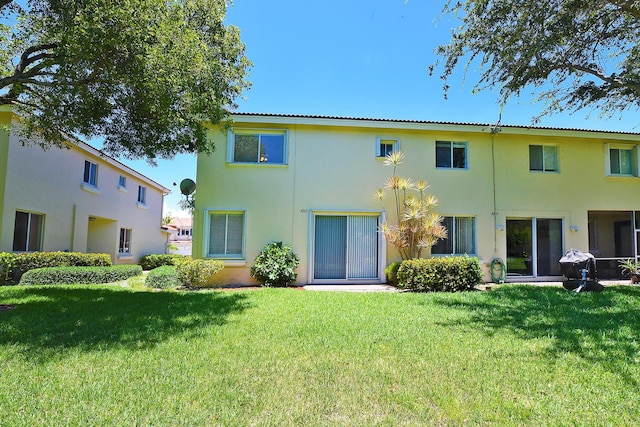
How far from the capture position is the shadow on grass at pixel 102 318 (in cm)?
538

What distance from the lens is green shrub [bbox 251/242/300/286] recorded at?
11.8m

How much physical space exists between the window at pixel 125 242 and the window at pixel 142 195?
2537 mm

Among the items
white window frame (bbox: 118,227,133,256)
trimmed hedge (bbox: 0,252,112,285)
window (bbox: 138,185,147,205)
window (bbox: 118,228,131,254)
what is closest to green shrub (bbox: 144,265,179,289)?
trimmed hedge (bbox: 0,252,112,285)

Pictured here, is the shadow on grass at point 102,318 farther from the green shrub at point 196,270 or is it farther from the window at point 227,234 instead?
the window at point 227,234

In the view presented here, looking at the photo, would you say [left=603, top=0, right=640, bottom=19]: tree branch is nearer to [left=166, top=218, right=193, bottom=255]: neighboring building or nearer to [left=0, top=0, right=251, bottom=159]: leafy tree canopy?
[left=0, top=0, right=251, bottom=159]: leafy tree canopy

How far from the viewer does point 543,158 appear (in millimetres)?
14086

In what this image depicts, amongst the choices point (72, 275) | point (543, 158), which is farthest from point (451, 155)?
point (72, 275)

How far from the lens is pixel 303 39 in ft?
42.1

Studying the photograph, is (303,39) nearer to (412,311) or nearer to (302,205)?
(302,205)

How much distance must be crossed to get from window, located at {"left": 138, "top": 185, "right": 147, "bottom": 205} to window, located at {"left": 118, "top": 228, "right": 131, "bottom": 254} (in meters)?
2.54

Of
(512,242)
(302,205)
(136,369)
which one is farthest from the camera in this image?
(512,242)

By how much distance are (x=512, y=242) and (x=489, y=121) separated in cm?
485

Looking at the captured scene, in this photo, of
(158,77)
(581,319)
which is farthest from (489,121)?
(158,77)

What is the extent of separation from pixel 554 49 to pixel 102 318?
1276 cm
